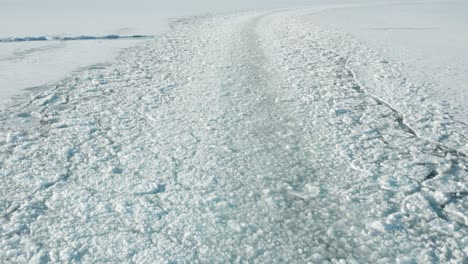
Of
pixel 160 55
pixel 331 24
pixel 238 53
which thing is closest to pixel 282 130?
pixel 238 53

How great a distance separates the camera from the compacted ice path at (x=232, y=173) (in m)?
2.30

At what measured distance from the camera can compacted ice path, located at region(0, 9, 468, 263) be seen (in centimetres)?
230

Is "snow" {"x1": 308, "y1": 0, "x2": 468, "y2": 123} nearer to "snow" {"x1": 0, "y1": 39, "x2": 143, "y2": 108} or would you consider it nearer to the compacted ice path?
the compacted ice path

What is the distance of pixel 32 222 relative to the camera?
98.0 inches

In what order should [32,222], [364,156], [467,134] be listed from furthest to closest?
[467,134], [364,156], [32,222]

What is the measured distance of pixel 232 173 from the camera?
3072 millimetres

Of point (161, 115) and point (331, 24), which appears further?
point (331, 24)

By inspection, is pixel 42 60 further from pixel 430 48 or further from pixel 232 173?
pixel 430 48

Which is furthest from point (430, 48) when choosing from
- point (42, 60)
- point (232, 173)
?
point (42, 60)

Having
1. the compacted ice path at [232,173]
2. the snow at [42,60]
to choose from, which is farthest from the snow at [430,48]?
the snow at [42,60]

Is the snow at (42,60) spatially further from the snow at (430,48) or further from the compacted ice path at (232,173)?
the snow at (430,48)

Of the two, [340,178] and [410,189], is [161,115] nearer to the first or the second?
[340,178]

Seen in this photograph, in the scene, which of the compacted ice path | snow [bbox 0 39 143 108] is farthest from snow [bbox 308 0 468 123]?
snow [bbox 0 39 143 108]

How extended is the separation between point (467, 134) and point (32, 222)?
12.3ft
